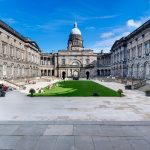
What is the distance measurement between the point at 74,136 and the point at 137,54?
1479 inches

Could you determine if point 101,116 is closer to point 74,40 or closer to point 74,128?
point 74,128

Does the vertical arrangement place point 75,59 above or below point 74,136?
above

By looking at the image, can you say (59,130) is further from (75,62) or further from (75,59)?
(75,62)

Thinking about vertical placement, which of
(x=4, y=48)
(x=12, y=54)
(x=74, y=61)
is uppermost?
(x=74, y=61)

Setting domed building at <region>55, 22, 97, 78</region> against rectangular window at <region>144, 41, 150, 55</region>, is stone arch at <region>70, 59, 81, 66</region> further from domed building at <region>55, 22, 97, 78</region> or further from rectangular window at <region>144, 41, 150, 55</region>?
rectangular window at <region>144, 41, 150, 55</region>

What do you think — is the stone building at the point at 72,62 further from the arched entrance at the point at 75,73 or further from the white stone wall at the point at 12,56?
the white stone wall at the point at 12,56

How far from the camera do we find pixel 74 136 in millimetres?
8289

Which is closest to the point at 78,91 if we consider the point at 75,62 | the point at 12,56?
the point at 12,56

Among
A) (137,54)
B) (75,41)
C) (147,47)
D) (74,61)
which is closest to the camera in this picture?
(147,47)

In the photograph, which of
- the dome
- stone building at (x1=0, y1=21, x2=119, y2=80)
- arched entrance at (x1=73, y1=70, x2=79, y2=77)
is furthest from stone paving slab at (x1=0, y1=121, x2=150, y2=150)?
the dome

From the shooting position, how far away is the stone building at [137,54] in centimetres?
3688

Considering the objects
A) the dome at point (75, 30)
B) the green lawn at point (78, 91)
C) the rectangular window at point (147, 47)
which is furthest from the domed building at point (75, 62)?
the green lawn at point (78, 91)

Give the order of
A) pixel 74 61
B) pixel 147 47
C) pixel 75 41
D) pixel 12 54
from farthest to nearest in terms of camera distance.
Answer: pixel 75 41 < pixel 74 61 < pixel 12 54 < pixel 147 47

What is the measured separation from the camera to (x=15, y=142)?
7.53 meters
